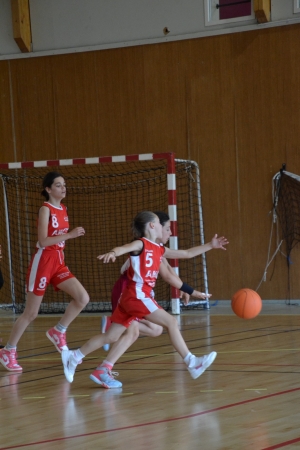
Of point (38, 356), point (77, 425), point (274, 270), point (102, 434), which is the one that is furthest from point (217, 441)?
point (274, 270)

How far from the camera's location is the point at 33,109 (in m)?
13.3

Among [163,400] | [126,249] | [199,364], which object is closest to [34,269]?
[126,249]

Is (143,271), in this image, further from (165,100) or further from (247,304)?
(165,100)

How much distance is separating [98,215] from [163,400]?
8142 millimetres

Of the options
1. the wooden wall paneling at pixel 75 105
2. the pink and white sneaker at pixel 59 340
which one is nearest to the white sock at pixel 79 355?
the pink and white sneaker at pixel 59 340

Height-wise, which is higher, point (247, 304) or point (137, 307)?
point (137, 307)

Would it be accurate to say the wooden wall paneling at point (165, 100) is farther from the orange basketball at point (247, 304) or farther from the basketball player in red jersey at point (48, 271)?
the basketball player in red jersey at point (48, 271)

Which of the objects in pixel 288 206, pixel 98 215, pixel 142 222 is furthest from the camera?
pixel 98 215

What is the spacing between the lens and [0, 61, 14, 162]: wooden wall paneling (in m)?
13.4

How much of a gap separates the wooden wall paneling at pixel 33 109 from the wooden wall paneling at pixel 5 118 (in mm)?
110

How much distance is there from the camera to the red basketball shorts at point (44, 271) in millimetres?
6719

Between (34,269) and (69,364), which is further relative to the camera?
(34,269)

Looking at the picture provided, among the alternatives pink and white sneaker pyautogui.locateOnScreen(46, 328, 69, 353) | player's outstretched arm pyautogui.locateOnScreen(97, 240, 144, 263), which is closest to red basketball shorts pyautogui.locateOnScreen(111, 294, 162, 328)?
player's outstretched arm pyautogui.locateOnScreen(97, 240, 144, 263)

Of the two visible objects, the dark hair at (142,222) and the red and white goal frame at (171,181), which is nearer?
the dark hair at (142,222)
